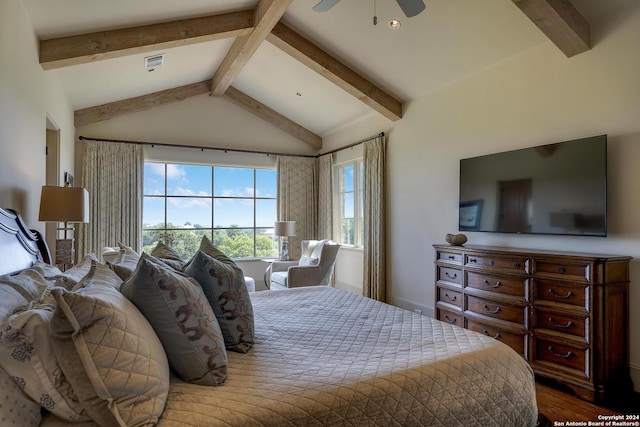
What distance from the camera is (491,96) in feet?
11.7

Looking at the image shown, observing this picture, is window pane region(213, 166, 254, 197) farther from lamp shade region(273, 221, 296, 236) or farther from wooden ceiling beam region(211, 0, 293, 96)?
wooden ceiling beam region(211, 0, 293, 96)

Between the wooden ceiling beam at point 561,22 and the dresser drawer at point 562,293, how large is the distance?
184cm

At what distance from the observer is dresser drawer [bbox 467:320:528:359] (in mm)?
2771

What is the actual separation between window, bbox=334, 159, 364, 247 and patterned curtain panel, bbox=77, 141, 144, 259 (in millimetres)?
3119

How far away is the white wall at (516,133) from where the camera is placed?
2.59 meters

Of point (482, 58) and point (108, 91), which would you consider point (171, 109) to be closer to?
point (108, 91)

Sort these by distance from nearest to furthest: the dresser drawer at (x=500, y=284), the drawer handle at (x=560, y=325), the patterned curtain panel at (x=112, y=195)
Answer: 1. the drawer handle at (x=560, y=325)
2. the dresser drawer at (x=500, y=284)
3. the patterned curtain panel at (x=112, y=195)

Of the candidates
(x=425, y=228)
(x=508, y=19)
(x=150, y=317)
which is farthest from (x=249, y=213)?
(x=150, y=317)

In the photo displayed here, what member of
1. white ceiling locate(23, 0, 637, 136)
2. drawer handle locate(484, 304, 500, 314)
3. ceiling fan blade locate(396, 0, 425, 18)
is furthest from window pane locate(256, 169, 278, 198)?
ceiling fan blade locate(396, 0, 425, 18)

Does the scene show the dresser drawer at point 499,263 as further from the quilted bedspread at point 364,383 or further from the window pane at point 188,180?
the window pane at point 188,180

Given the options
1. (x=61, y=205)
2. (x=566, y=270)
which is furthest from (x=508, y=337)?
(x=61, y=205)

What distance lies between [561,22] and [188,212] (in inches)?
213

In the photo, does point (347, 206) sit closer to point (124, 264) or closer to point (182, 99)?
point (182, 99)

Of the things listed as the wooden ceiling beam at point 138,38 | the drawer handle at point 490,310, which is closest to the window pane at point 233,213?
the wooden ceiling beam at point 138,38
